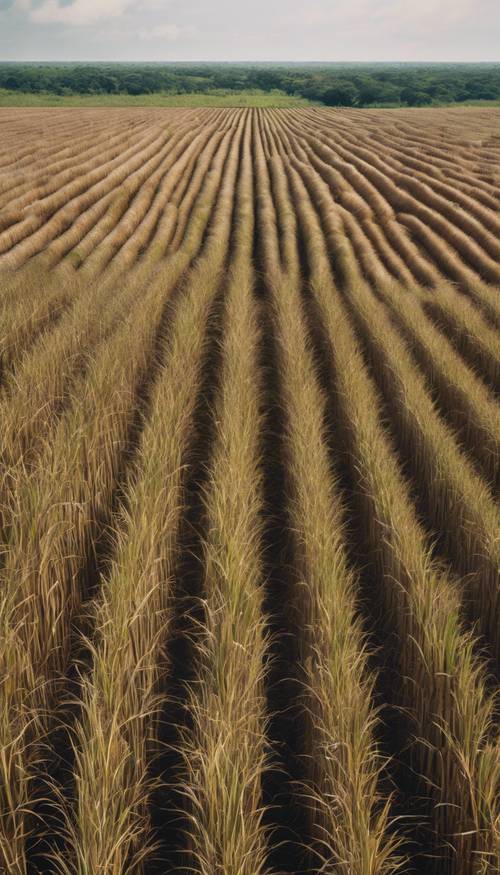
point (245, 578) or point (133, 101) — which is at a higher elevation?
point (133, 101)

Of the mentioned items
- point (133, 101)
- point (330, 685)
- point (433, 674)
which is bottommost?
point (433, 674)

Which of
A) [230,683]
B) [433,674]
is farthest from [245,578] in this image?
[433,674]

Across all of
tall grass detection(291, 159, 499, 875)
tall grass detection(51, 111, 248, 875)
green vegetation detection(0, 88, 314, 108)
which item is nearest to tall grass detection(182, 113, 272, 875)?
tall grass detection(51, 111, 248, 875)

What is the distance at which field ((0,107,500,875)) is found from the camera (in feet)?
7.16

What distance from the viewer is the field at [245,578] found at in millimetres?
2182

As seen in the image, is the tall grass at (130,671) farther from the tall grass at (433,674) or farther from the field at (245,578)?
the tall grass at (433,674)

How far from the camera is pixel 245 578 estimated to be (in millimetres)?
3080

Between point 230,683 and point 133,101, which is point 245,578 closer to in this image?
point 230,683

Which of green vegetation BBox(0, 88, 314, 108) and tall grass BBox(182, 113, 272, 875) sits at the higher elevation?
green vegetation BBox(0, 88, 314, 108)

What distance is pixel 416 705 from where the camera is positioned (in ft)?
9.14

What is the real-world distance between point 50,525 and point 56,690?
792mm

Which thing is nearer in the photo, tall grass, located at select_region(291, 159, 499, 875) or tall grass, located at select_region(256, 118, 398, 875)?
tall grass, located at select_region(256, 118, 398, 875)

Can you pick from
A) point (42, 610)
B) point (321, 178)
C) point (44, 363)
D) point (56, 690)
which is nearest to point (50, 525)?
point (42, 610)

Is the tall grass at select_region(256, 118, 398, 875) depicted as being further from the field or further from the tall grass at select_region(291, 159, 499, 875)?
the tall grass at select_region(291, 159, 499, 875)
